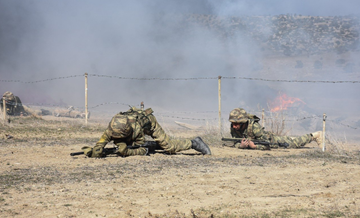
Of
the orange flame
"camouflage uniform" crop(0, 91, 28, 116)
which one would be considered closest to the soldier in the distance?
"camouflage uniform" crop(0, 91, 28, 116)

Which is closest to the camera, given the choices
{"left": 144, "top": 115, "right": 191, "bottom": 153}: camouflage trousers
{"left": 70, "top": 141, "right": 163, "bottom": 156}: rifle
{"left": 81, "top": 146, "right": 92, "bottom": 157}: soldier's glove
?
{"left": 81, "top": 146, "right": 92, "bottom": 157}: soldier's glove

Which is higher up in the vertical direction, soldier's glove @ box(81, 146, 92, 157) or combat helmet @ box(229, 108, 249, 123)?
combat helmet @ box(229, 108, 249, 123)

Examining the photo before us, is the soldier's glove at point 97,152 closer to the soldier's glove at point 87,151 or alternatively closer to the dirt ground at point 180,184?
the soldier's glove at point 87,151

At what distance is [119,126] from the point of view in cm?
934

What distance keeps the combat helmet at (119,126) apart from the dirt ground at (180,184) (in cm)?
58

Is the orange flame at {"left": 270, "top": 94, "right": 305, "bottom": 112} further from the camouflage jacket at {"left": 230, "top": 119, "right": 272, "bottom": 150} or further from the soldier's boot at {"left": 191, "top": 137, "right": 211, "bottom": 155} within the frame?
the soldier's boot at {"left": 191, "top": 137, "right": 211, "bottom": 155}

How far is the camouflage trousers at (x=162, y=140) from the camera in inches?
392

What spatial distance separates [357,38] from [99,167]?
54.6m

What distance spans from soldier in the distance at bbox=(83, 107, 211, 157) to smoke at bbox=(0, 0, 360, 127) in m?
21.8

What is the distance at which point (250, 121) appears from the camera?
12.1 meters

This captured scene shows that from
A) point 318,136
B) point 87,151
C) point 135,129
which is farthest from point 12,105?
point 318,136

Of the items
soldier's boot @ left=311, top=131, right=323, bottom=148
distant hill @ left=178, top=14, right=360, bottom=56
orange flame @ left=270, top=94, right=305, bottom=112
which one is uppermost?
distant hill @ left=178, top=14, right=360, bottom=56

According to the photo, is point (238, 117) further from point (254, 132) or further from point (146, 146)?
point (146, 146)

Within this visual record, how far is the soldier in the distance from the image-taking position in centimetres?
941
